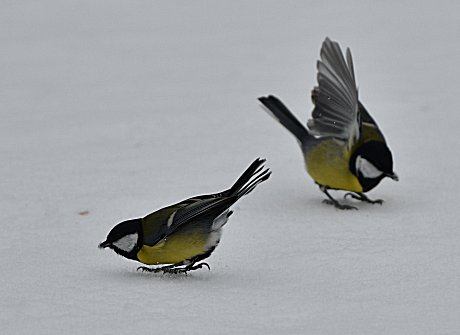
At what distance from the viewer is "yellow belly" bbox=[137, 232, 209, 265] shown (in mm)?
3910

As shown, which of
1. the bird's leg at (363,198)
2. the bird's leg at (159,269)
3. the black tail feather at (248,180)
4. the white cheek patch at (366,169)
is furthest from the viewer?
the bird's leg at (363,198)

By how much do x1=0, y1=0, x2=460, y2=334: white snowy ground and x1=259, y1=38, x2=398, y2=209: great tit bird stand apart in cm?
21

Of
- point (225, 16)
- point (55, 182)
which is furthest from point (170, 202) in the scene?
point (225, 16)

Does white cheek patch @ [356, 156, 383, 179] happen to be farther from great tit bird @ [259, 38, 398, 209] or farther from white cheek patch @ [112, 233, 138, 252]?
white cheek patch @ [112, 233, 138, 252]

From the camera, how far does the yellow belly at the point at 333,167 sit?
5312mm

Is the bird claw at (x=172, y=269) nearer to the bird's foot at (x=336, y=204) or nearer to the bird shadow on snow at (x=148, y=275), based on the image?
the bird shadow on snow at (x=148, y=275)

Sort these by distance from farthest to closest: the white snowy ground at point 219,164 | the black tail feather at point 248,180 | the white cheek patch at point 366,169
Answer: the white cheek patch at point 366,169 → the black tail feather at point 248,180 → the white snowy ground at point 219,164

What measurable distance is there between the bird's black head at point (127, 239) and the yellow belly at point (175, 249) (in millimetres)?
33

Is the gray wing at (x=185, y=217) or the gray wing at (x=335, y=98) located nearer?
the gray wing at (x=185, y=217)

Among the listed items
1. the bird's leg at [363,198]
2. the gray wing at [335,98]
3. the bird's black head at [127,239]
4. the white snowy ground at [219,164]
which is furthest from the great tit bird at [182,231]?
the bird's leg at [363,198]

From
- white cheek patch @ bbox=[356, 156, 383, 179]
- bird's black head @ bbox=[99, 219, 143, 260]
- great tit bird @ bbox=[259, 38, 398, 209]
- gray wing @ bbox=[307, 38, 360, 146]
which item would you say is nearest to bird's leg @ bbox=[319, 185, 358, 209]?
great tit bird @ bbox=[259, 38, 398, 209]

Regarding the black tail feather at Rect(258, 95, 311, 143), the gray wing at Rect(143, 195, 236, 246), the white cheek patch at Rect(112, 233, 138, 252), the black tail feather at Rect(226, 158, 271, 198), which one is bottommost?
the black tail feather at Rect(258, 95, 311, 143)

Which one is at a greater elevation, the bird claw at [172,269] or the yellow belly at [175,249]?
the yellow belly at [175,249]

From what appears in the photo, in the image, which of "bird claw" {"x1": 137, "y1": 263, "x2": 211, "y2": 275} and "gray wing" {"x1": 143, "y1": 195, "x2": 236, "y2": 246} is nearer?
"gray wing" {"x1": 143, "y1": 195, "x2": 236, "y2": 246}
